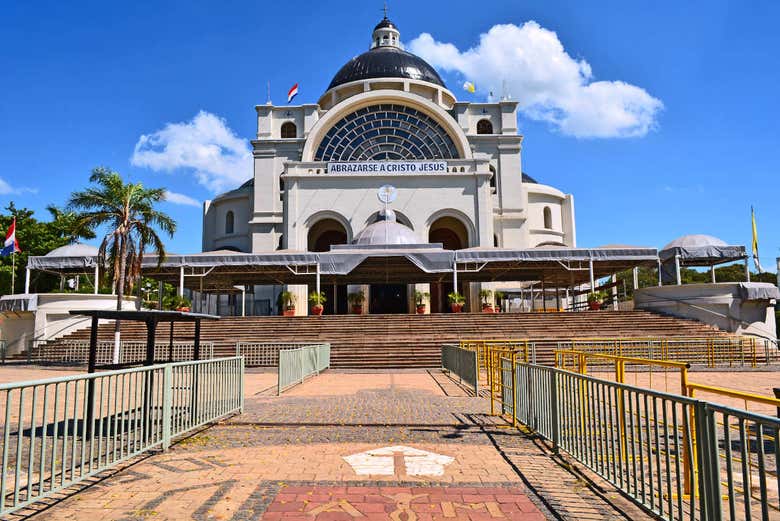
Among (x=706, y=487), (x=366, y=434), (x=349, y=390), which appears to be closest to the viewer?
(x=706, y=487)

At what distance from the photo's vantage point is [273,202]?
42875mm

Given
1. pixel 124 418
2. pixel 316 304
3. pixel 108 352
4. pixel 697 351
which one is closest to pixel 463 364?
pixel 124 418

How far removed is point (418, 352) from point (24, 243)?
33282 mm

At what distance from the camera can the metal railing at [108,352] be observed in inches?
740

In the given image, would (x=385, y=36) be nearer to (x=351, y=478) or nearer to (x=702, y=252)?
(x=702, y=252)

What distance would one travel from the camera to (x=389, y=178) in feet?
125

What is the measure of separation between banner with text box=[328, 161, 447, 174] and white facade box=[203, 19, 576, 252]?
355 millimetres

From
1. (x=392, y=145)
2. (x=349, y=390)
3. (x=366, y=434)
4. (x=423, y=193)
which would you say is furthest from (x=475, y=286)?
(x=366, y=434)

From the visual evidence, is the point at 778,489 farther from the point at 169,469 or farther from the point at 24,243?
the point at 24,243

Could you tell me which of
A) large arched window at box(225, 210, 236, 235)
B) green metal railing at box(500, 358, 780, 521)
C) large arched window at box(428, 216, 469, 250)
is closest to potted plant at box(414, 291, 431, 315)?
large arched window at box(428, 216, 469, 250)

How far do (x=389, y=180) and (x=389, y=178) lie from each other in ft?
0.46

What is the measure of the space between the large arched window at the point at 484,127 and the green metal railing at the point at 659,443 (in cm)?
3877

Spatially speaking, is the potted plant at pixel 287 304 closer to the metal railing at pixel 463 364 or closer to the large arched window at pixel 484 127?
the metal railing at pixel 463 364

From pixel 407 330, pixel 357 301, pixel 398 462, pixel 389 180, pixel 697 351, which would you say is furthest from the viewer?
pixel 389 180
